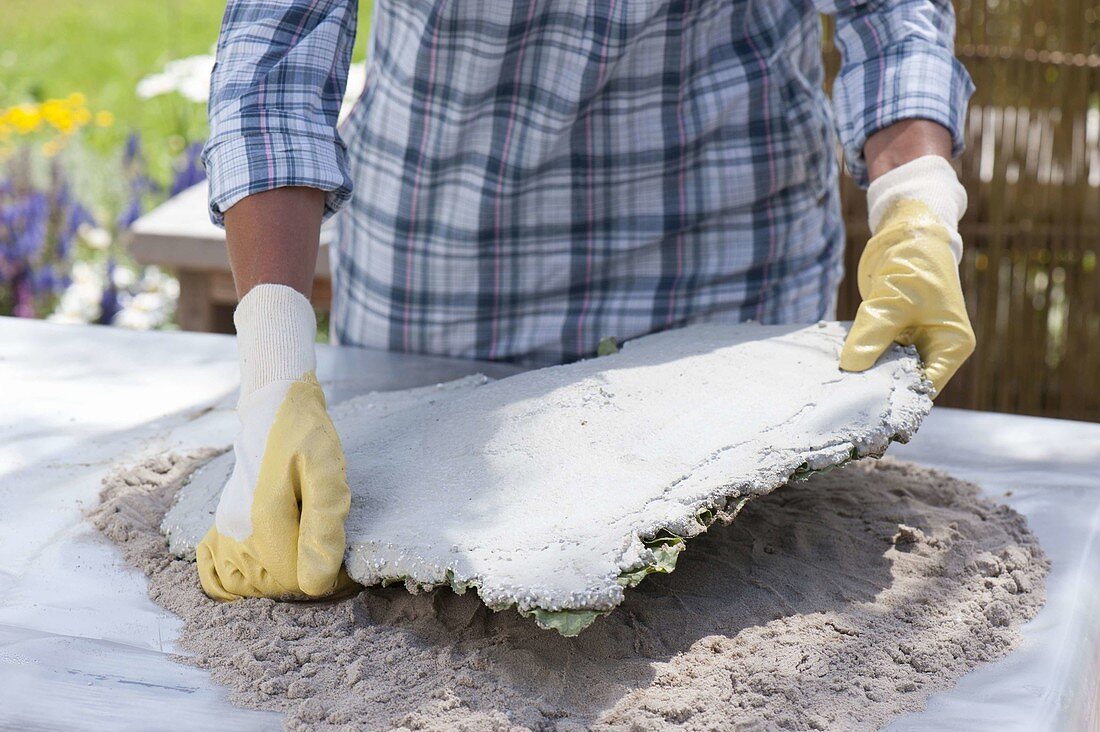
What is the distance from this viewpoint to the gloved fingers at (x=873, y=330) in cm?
137

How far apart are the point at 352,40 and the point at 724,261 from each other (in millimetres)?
649

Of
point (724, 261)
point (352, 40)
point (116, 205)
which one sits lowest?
point (116, 205)

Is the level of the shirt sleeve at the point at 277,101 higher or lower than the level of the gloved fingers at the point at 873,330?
higher

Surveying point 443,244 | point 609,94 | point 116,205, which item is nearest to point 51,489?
point 443,244

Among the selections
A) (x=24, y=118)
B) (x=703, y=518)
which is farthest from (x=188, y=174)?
(x=703, y=518)

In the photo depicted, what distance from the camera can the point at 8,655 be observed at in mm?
1087

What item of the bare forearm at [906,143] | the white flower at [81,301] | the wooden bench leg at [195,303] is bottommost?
the white flower at [81,301]

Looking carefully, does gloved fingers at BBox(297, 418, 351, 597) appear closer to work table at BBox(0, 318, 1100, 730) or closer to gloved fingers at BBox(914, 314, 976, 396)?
work table at BBox(0, 318, 1100, 730)

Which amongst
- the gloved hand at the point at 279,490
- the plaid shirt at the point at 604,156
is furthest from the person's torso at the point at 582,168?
the gloved hand at the point at 279,490

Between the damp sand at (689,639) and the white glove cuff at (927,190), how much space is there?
15.3 inches

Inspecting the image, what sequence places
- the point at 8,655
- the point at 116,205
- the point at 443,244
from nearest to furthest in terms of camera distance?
1. the point at 8,655
2. the point at 443,244
3. the point at 116,205

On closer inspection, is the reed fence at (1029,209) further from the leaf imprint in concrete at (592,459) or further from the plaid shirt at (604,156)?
the leaf imprint in concrete at (592,459)

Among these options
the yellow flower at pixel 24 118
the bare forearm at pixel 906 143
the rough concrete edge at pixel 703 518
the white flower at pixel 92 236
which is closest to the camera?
the rough concrete edge at pixel 703 518

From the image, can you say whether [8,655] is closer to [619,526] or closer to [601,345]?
[619,526]
